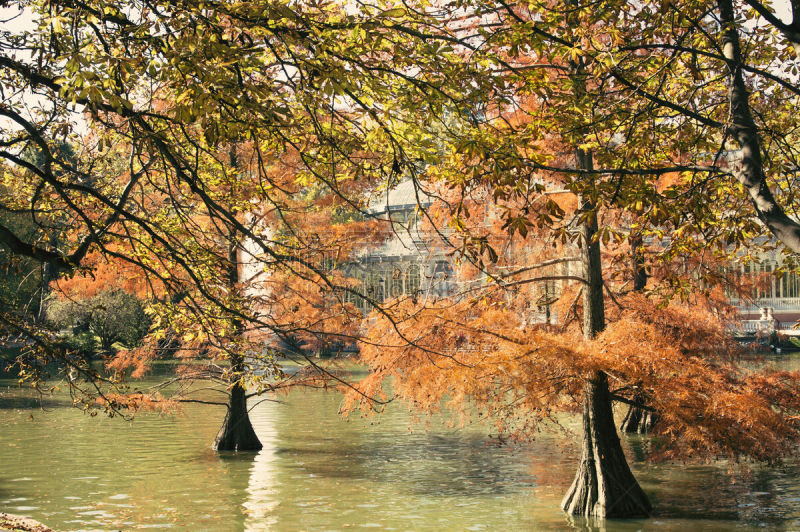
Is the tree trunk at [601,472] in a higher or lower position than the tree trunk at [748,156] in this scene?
lower

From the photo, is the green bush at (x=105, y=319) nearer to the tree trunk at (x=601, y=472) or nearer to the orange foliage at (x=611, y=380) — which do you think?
the orange foliage at (x=611, y=380)

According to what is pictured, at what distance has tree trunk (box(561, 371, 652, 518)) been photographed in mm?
12359

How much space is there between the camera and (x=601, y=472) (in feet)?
40.8

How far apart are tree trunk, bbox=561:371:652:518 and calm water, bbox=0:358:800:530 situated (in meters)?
0.27

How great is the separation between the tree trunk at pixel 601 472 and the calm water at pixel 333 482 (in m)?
0.27

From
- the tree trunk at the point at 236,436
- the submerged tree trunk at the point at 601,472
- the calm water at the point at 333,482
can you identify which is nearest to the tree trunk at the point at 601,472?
the submerged tree trunk at the point at 601,472

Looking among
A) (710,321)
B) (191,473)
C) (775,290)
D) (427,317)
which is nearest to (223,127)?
(427,317)

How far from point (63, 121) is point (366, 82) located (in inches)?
153

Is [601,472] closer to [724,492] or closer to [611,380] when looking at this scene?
[611,380]

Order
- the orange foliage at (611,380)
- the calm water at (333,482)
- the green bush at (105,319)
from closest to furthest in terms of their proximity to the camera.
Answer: the orange foliage at (611,380)
the calm water at (333,482)
the green bush at (105,319)

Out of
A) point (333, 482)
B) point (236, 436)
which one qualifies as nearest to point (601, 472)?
point (333, 482)

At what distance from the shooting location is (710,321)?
675 inches

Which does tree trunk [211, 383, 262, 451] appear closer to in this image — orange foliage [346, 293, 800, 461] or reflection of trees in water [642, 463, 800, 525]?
orange foliage [346, 293, 800, 461]

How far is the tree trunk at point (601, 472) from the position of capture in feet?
40.5
